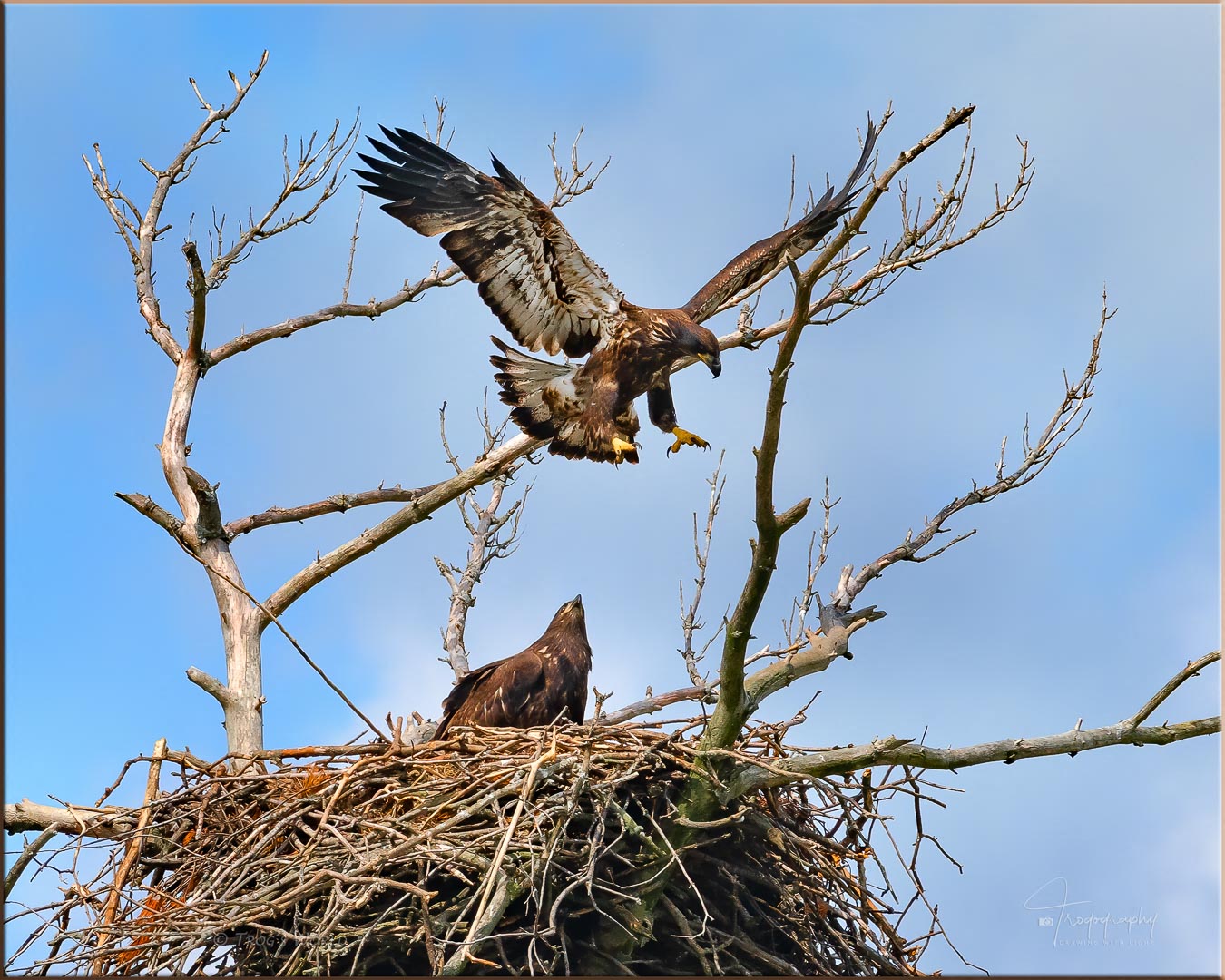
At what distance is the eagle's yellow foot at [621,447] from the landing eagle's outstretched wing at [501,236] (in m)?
0.74

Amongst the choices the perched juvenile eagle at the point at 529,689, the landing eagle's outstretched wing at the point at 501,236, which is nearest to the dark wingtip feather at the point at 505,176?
the landing eagle's outstretched wing at the point at 501,236

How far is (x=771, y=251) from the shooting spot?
855cm

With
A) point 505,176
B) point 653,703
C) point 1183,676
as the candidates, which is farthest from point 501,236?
point 1183,676

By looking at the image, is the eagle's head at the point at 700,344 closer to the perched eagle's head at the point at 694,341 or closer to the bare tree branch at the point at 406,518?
the perched eagle's head at the point at 694,341

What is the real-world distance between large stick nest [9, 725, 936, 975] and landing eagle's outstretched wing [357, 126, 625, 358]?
327cm

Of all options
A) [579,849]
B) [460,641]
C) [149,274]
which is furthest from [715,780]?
[149,274]

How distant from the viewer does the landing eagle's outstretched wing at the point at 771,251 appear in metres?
8.55

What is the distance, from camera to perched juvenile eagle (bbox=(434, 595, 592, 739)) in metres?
6.91

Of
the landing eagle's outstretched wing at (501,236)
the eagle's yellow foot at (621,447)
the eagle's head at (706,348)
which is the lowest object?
the eagle's yellow foot at (621,447)

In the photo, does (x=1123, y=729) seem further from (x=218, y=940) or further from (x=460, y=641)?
(x=460, y=641)

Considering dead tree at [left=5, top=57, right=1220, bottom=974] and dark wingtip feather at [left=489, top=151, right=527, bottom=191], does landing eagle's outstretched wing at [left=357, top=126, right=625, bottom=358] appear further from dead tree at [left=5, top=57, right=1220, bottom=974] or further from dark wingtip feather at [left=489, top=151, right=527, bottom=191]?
dead tree at [left=5, top=57, right=1220, bottom=974]

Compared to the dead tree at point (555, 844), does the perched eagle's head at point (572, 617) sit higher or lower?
higher

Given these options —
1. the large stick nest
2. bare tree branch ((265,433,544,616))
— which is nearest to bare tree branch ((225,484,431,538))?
bare tree branch ((265,433,544,616))

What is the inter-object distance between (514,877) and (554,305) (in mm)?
4199
